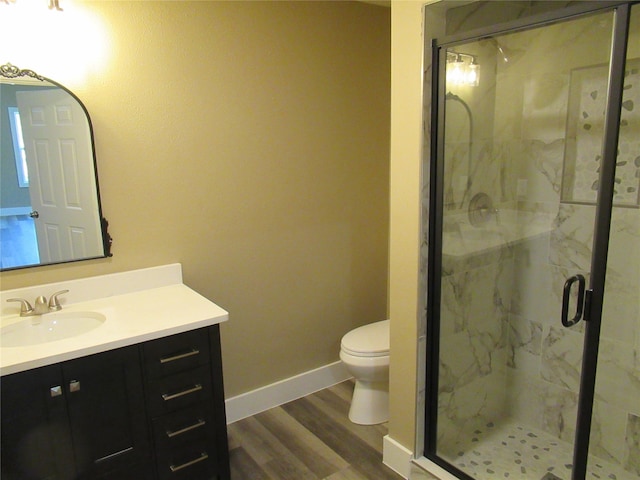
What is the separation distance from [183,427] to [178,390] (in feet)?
0.54

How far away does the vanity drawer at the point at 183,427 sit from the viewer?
5.86 ft

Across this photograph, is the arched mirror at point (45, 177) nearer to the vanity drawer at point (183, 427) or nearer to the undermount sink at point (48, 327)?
the undermount sink at point (48, 327)

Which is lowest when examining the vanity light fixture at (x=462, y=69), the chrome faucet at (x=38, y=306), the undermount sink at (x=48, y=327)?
the undermount sink at (x=48, y=327)

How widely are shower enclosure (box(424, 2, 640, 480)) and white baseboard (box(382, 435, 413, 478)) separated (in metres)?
0.11

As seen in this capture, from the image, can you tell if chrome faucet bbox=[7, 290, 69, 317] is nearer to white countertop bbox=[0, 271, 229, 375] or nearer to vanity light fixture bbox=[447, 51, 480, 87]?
white countertop bbox=[0, 271, 229, 375]

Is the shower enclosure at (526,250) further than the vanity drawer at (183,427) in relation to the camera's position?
Yes

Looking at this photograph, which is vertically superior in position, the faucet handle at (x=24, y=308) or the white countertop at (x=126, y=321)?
the faucet handle at (x=24, y=308)

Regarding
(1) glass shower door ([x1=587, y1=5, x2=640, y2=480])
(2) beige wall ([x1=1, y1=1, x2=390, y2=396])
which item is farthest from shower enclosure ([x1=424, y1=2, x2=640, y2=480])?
(2) beige wall ([x1=1, y1=1, x2=390, y2=396])

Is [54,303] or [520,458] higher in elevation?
[54,303]

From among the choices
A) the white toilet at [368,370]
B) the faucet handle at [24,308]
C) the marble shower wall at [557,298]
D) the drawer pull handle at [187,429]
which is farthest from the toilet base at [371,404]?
the faucet handle at [24,308]

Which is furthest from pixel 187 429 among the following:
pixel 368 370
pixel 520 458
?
pixel 520 458

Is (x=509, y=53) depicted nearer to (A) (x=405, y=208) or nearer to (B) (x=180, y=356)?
(A) (x=405, y=208)

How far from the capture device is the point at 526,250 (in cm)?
245

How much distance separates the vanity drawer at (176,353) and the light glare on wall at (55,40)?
3.82ft
